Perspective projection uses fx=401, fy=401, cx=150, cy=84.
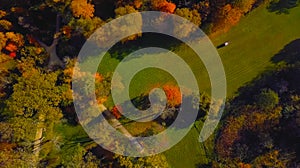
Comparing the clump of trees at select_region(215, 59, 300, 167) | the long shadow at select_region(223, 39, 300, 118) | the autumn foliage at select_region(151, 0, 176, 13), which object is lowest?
the clump of trees at select_region(215, 59, 300, 167)

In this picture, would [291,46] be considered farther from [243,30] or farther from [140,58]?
[140,58]

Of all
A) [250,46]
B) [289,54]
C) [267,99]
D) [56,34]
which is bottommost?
[267,99]

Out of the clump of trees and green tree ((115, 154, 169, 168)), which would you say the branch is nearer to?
green tree ((115, 154, 169, 168))

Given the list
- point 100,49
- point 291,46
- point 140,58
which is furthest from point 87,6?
point 291,46

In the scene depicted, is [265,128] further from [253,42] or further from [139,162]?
[139,162]

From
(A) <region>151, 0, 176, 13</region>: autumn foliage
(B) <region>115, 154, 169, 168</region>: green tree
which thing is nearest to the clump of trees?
(B) <region>115, 154, 169, 168</region>: green tree

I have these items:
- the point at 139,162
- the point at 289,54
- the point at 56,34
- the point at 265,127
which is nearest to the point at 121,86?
the point at 139,162
